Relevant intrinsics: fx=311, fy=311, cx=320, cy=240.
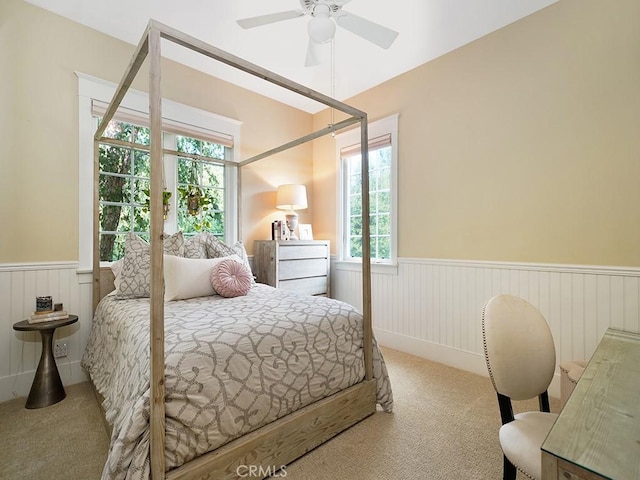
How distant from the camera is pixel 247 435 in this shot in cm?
136

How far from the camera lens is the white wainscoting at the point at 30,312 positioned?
2.14m

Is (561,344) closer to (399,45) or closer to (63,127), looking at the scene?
(399,45)

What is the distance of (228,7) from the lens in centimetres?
225

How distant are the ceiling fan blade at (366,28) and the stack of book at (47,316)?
2.66 metres

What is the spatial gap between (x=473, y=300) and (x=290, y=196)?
6.90 ft

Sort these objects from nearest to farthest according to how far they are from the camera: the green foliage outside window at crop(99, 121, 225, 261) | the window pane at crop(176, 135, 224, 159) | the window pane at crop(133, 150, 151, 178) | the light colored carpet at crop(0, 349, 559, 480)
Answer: the light colored carpet at crop(0, 349, 559, 480) < the green foliage outside window at crop(99, 121, 225, 261) < the window pane at crop(133, 150, 151, 178) < the window pane at crop(176, 135, 224, 159)

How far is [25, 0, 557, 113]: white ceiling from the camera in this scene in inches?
87.7

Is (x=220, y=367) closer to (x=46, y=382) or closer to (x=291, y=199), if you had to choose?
(x=46, y=382)

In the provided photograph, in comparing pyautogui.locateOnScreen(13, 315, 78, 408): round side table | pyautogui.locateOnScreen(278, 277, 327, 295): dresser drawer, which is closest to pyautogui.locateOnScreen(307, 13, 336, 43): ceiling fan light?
pyautogui.locateOnScreen(278, 277, 327, 295): dresser drawer

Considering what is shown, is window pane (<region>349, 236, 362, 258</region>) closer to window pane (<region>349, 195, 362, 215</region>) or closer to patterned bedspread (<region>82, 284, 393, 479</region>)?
window pane (<region>349, 195, 362, 215</region>)

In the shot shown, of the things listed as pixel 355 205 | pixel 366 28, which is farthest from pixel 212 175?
pixel 366 28

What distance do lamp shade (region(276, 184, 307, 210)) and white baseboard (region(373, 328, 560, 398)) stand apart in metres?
1.65

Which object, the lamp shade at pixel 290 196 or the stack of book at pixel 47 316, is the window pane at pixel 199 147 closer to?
the lamp shade at pixel 290 196

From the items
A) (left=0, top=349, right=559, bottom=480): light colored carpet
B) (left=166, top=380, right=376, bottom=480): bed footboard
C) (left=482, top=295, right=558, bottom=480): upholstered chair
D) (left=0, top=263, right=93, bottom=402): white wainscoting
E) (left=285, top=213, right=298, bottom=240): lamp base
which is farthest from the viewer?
(left=285, top=213, right=298, bottom=240): lamp base
